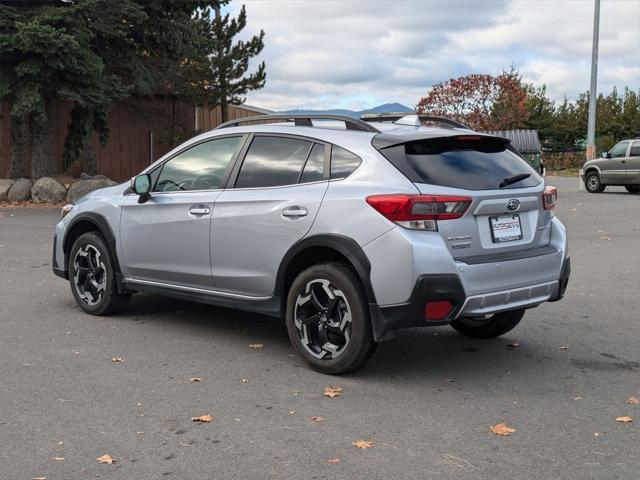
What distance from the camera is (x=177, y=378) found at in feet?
16.9

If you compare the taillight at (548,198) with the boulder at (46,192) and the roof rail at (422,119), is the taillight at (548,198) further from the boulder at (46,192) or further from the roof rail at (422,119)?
the boulder at (46,192)

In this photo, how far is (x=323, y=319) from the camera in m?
5.23

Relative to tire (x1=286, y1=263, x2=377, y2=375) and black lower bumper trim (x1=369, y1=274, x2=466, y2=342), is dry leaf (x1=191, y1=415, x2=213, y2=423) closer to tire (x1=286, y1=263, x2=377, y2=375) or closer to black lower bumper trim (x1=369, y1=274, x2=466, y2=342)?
tire (x1=286, y1=263, x2=377, y2=375)

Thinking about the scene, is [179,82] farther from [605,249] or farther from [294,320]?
[294,320]

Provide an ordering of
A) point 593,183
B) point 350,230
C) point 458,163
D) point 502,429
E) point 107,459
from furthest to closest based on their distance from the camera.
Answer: point 593,183
point 458,163
point 350,230
point 502,429
point 107,459

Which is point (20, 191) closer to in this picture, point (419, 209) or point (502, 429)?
point (419, 209)

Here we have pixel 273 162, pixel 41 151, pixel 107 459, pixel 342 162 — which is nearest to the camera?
pixel 107 459

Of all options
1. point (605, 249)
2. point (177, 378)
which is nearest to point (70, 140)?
point (605, 249)

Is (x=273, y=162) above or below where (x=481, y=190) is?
above

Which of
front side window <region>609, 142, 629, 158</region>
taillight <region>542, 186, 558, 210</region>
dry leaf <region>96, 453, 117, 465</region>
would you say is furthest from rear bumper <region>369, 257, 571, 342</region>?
front side window <region>609, 142, 629, 158</region>

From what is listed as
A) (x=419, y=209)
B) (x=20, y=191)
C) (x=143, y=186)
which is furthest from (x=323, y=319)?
(x=20, y=191)

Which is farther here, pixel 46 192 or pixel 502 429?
pixel 46 192

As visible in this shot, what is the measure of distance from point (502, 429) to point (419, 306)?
914 millimetres

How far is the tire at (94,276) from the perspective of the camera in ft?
22.7
